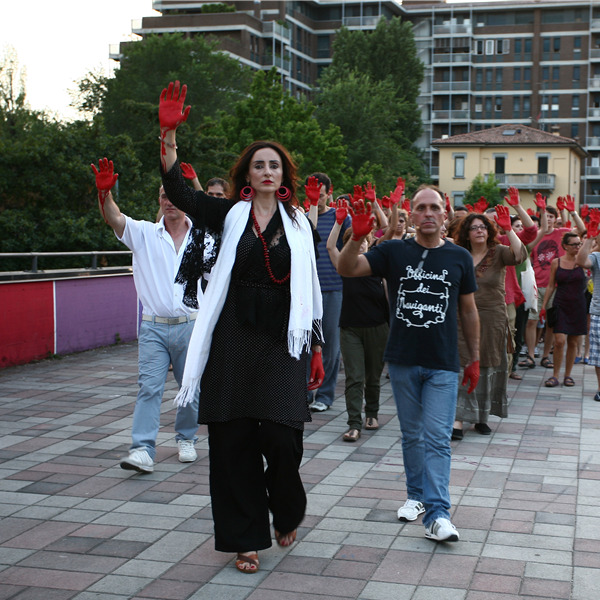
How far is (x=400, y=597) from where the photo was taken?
14.2 ft

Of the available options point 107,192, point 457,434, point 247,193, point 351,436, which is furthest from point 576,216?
point 247,193

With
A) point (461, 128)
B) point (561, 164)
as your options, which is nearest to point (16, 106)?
point (561, 164)

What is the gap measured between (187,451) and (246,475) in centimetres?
232

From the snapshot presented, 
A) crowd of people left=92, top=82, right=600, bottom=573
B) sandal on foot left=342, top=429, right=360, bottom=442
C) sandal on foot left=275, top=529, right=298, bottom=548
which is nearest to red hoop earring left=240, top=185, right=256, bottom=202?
crowd of people left=92, top=82, right=600, bottom=573

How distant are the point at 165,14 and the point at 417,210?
82687 mm

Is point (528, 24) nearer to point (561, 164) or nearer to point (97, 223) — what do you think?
point (561, 164)

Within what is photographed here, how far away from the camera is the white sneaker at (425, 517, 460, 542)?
16.6 feet

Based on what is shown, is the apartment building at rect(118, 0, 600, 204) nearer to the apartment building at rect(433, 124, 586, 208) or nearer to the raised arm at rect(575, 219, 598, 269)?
the apartment building at rect(433, 124, 586, 208)

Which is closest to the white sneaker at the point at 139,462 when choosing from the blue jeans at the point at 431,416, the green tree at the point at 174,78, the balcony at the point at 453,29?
the blue jeans at the point at 431,416

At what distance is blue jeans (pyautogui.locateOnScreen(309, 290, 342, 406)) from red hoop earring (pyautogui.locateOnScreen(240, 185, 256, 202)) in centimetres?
440

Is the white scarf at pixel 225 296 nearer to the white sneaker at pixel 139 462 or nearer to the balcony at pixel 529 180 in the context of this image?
the white sneaker at pixel 139 462

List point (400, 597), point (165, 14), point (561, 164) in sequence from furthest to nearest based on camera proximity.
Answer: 1. point (165, 14)
2. point (561, 164)
3. point (400, 597)

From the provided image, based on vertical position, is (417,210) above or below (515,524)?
above

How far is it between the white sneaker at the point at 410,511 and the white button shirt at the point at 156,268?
2100 millimetres
